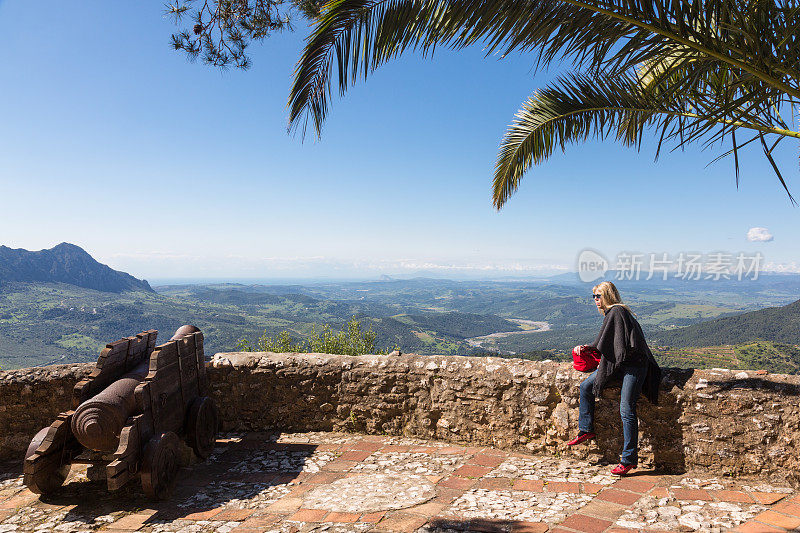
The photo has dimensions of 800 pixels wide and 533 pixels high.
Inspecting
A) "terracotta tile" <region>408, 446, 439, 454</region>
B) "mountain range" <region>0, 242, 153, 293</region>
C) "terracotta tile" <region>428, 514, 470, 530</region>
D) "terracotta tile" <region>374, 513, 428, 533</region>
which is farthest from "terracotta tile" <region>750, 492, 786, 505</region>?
"mountain range" <region>0, 242, 153, 293</region>

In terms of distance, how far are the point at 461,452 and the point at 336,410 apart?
1579 mm

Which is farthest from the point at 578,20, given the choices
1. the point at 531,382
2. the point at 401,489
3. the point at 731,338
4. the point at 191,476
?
the point at 731,338

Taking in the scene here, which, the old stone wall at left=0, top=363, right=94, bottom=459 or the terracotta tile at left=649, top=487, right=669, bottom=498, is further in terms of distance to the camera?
the old stone wall at left=0, top=363, right=94, bottom=459

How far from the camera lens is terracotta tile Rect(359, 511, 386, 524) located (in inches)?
116

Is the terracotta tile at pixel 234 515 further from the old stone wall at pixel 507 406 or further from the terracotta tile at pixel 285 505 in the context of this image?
the old stone wall at pixel 507 406

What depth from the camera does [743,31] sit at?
263 cm

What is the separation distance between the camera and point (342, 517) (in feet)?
10.0

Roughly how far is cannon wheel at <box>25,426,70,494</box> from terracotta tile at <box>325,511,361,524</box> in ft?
8.14

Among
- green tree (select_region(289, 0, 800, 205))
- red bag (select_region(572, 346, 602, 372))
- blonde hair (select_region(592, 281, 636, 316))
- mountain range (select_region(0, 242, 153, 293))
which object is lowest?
mountain range (select_region(0, 242, 153, 293))

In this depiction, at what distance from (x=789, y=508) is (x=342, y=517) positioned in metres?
3.08

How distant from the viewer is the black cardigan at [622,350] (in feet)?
11.7

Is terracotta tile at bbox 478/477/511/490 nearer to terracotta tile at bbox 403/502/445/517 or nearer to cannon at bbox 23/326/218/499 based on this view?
terracotta tile at bbox 403/502/445/517

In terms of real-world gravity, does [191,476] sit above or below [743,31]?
below

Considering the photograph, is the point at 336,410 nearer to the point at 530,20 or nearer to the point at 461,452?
the point at 461,452
